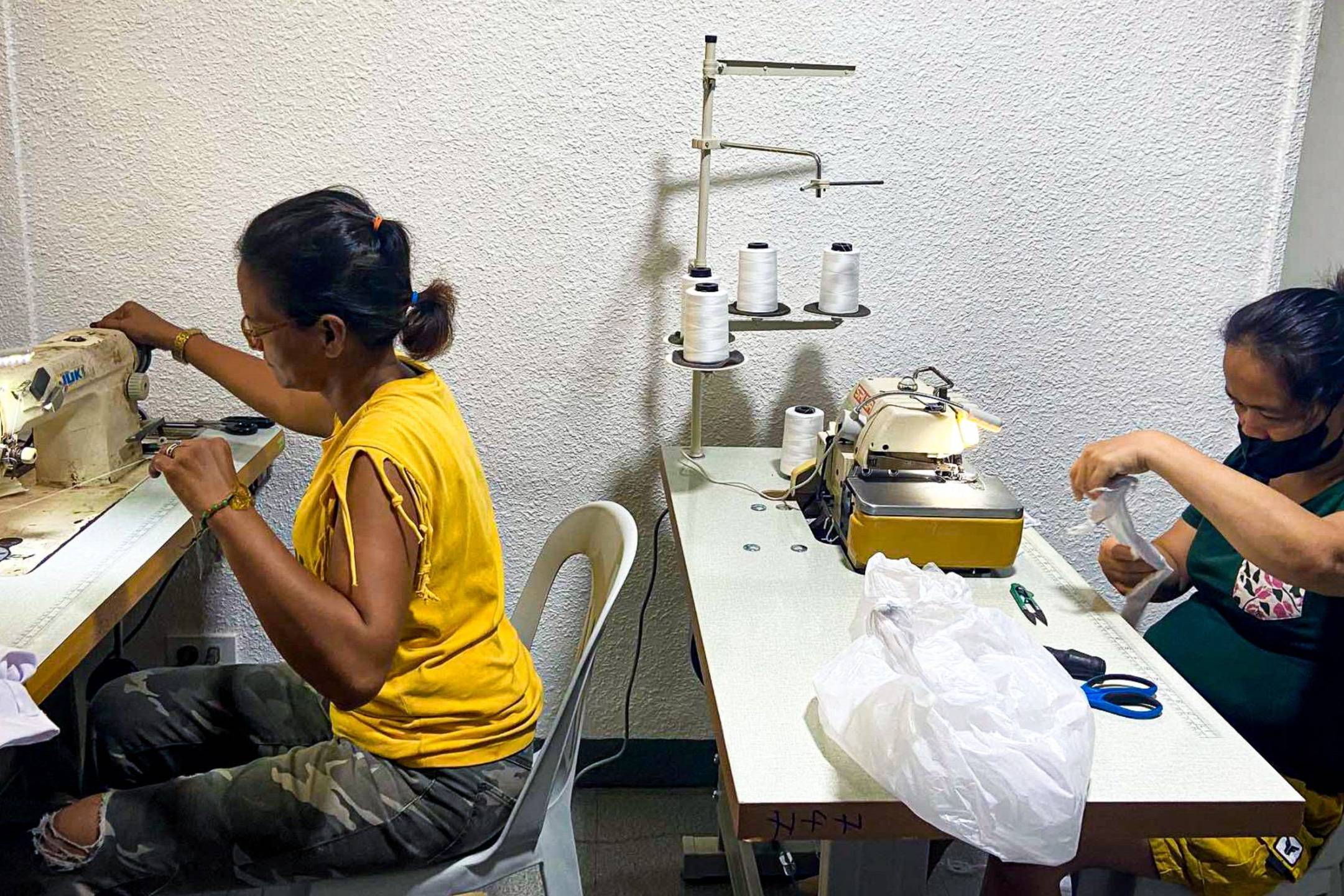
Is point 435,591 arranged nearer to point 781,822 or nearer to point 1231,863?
point 781,822

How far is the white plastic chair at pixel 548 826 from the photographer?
1.43 m

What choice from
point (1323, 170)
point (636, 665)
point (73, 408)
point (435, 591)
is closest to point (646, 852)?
point (636, 665)

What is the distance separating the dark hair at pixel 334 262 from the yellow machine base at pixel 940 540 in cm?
72

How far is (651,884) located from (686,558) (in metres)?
0.78

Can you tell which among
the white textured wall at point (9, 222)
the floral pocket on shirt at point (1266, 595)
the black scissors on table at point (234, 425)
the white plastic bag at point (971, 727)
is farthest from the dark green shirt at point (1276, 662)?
the white textured wall at point (9, 222)

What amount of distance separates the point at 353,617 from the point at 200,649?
128 centimetres

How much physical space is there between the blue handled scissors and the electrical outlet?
1.70 meters

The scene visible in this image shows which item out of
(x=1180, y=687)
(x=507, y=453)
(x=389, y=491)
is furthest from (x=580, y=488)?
(x=1180, y=687)

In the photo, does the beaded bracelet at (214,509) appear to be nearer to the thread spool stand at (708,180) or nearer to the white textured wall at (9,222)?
the thread spool stand at (708,180)

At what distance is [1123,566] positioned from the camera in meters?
1.84

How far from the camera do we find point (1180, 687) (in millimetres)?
1438

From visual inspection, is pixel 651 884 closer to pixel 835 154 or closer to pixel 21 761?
pixel 21 761

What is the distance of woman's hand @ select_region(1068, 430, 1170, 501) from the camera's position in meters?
1.63

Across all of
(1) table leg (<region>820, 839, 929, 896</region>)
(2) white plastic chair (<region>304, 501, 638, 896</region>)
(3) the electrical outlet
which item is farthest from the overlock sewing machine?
(3) the electrical outlet
